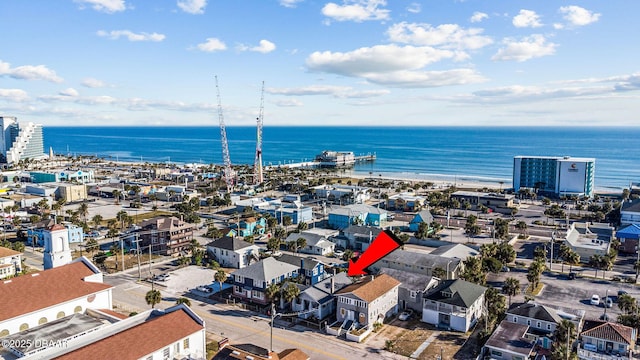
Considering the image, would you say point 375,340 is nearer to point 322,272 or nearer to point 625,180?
point 322,272

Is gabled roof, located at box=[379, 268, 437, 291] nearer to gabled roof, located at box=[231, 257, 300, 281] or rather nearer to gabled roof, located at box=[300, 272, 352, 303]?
gabled roof, located at box=[300, 272, 352, 303]

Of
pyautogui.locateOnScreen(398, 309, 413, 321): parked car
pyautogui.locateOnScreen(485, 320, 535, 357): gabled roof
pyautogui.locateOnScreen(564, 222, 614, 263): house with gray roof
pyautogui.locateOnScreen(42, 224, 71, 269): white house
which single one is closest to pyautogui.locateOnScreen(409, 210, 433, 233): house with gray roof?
pyautogui.locateOnScreen(564, 222, 614, 263): house with gray roof

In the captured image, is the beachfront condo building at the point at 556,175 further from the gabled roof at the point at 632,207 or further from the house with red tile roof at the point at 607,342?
the house with red tile roof at the point at 607,342

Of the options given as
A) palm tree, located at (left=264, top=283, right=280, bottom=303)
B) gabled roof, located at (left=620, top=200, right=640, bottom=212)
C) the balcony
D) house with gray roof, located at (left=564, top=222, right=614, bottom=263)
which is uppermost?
gabled roof, located at (left=620, top=200, right=640, bottom=212)

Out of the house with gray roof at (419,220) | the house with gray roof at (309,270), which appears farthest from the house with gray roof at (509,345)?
the house with gray roof at (419,220)

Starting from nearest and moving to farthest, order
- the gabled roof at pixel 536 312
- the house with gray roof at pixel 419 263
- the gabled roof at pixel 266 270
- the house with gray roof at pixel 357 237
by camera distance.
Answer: the gabled roof at pixel 536 312, the gabled roof at pixel 266 270, the house with gray roof at pixel 419 263, the house with gray roof at pixel 357 237

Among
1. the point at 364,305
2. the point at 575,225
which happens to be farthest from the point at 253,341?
the point at 575,225

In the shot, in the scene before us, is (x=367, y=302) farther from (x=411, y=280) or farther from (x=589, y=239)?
(x=589, y=239)
